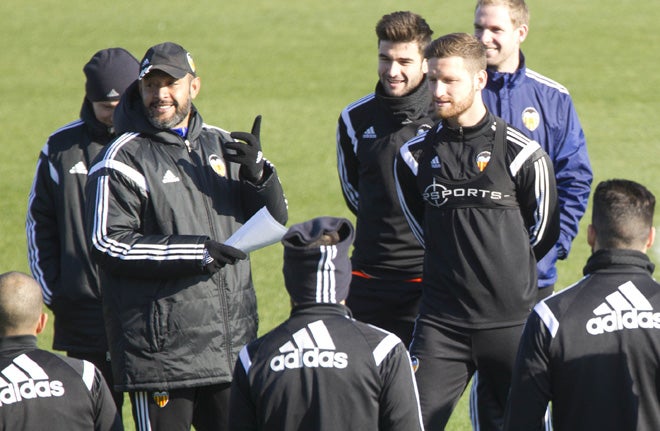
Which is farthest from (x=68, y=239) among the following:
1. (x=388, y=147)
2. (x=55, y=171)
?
(x=388, y=147)

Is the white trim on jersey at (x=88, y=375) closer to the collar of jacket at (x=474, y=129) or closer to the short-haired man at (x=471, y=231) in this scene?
the short-haired man at (x=471, y=231)

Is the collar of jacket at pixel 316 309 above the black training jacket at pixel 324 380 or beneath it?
above

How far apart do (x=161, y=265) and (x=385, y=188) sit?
1.58m

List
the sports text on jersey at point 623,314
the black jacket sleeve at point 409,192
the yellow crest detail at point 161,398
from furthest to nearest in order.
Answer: the black jacket sleeve at point 409,192, the yellow crest detail at point 161,398, the sports text on jersey at point 623,314

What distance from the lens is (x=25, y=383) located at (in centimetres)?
422

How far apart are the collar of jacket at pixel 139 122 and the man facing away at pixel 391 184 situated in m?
1.19

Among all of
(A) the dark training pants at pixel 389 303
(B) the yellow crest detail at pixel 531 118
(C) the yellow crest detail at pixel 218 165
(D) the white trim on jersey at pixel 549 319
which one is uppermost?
(B) the yellow crest detail at pixel 531 118

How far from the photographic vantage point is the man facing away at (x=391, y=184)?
247 inches

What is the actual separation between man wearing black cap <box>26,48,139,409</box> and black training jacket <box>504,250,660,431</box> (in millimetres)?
2594

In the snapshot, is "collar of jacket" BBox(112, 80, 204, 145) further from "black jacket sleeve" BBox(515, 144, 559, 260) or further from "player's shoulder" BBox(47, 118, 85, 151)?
"black jacket sleeve" BBox(515, 144, 559, 260)

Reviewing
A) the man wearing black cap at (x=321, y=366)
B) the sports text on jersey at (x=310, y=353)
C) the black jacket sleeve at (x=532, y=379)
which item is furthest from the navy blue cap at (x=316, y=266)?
the black jacket sleeve at (x=532, y=379)

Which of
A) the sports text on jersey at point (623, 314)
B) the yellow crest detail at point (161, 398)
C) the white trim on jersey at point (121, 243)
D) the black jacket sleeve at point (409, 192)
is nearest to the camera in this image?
the sports text on jersey at point (623, 314)

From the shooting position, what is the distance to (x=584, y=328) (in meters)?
4.19

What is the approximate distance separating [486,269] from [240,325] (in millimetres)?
1140
